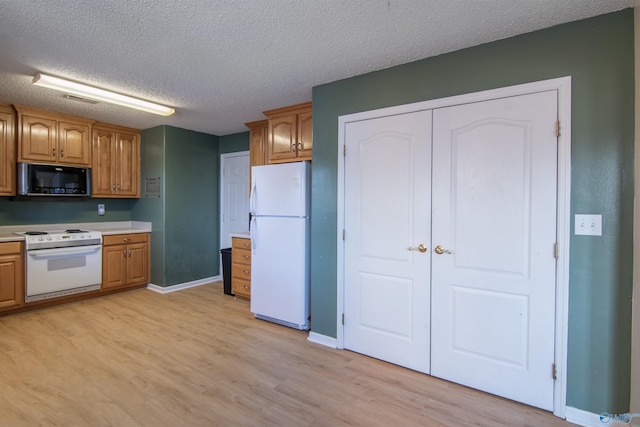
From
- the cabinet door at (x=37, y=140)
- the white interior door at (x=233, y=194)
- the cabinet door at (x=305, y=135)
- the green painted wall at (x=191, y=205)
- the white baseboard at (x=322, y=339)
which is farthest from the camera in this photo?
the white interior door at (x=233, y=194)

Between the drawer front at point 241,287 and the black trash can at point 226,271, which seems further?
the black trash can at point 226,271

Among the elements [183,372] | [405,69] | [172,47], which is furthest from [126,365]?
[405,69]

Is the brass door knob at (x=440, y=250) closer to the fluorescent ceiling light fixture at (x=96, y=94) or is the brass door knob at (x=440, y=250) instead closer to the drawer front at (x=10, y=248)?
the fluorescent ceiling light fixture at (x=96, y=94)

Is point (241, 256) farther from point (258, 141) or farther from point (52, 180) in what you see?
point (52, 180)

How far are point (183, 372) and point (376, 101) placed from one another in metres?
2.66

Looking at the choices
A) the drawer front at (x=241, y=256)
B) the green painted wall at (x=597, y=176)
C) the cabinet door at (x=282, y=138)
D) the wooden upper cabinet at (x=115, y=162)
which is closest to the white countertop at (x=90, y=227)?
the wooden upper cabinet at (x=115, y=162)

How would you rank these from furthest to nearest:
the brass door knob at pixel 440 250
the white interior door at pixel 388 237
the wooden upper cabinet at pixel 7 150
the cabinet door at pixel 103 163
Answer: the cabinet door at pixel 103 163 < the wooden upper cabinet at pixel 7 150 < the white interior door at pixel 388 237 < the brass door knob at pixel 440 250

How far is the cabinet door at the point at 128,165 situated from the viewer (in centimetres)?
462

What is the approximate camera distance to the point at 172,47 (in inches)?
88.6

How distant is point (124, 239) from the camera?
446 cm

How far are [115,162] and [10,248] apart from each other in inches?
64.9

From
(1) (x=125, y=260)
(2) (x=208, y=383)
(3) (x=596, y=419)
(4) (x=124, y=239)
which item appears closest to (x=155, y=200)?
(4) (x=124, y=239)

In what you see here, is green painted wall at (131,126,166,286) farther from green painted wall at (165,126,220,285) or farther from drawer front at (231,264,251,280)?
drawer front at (231,264,251,280)

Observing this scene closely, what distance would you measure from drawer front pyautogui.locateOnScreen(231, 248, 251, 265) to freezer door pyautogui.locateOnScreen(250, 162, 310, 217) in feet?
2.72
